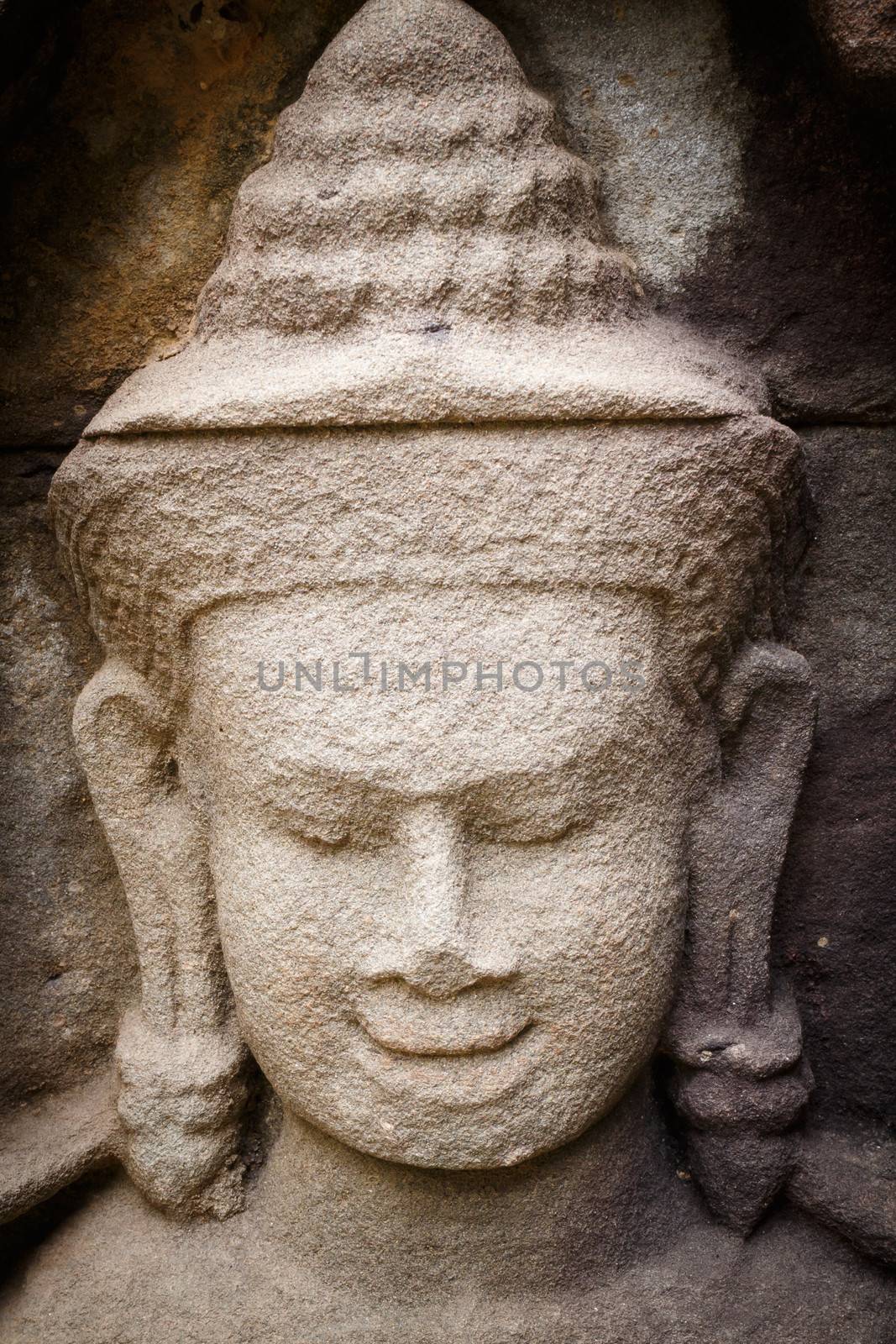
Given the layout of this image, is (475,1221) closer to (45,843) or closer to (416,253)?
(45,843)

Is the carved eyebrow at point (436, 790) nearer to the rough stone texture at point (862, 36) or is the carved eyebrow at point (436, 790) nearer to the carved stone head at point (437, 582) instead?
the carved stone head at point (437, 582)

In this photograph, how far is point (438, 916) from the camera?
1.36 m

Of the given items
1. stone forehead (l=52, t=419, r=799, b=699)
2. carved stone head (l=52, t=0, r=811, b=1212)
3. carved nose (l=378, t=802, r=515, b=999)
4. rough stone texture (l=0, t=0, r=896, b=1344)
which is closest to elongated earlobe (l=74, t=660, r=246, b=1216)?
→ rough stone texture (l=0, t=0, r=896, b=1344)

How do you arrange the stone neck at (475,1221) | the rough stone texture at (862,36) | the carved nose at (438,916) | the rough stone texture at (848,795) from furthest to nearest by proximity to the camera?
the rough stone texture at (848,795), the stone neck at (475,1221), the carved nose at (438,916), the rough stone texture at (862,36)

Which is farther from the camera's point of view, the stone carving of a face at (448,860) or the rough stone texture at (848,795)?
the rough stone texture at (848,795)

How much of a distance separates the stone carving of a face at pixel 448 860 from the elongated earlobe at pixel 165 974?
0.51ft

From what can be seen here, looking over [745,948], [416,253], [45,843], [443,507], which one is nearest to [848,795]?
[745,948]

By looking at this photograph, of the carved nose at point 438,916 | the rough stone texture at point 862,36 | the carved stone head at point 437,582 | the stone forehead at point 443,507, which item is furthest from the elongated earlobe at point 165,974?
the rough stone texture at point 862,36

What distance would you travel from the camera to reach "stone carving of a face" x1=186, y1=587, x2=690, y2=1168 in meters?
1.36

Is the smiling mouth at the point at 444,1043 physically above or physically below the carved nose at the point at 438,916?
below

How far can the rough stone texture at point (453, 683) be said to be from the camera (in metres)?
1.36

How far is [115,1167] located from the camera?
5.77 feet

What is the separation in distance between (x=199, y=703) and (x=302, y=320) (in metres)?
0.54

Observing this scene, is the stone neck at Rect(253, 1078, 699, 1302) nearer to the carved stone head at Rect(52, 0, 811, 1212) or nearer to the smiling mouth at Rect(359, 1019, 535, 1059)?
the carved stone head at Rect(52, 0, 811, 1212)
